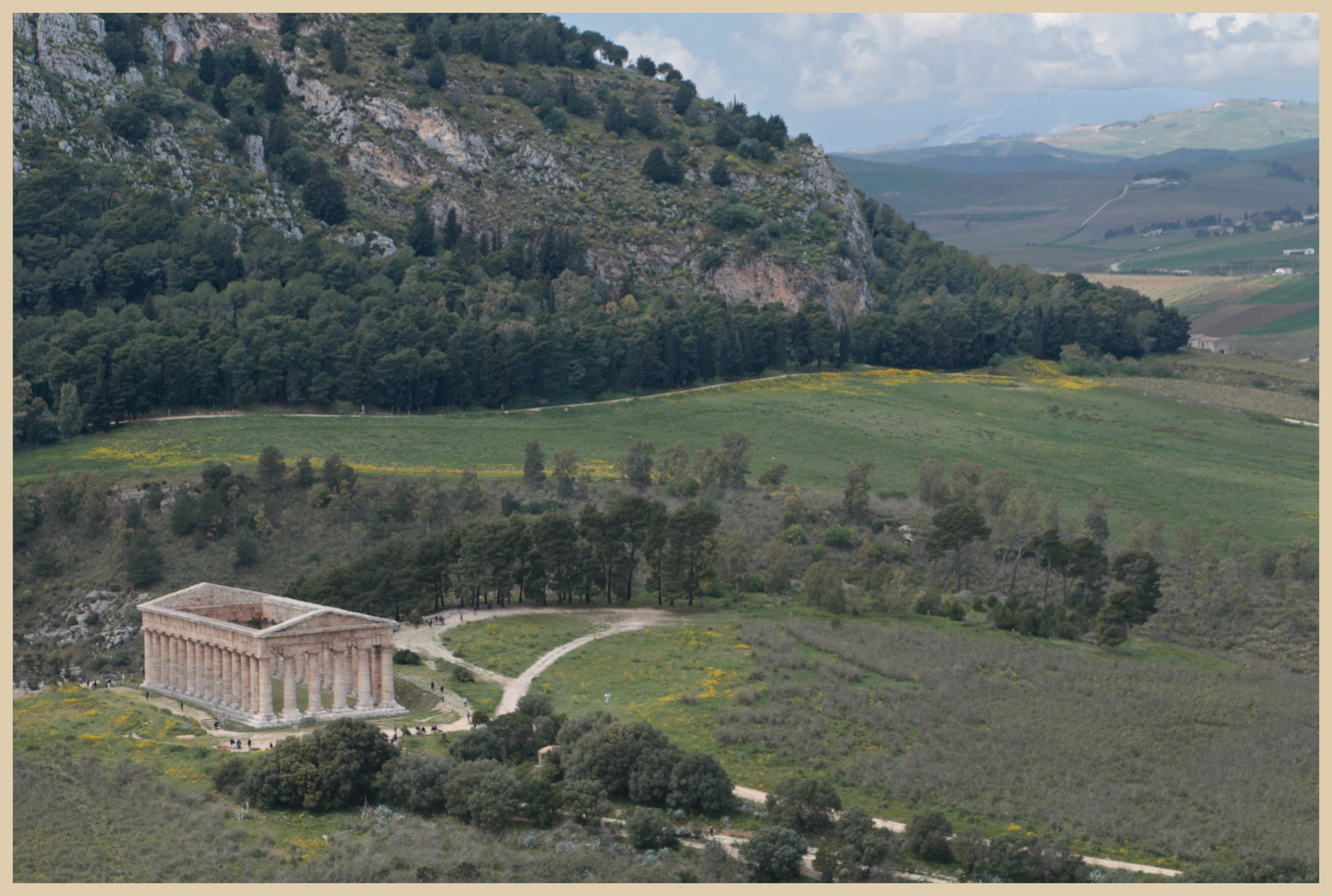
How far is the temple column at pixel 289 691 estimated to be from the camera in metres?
72.1

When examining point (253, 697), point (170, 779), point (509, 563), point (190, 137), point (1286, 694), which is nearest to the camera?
point (170, 779)

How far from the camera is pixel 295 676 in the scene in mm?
72812

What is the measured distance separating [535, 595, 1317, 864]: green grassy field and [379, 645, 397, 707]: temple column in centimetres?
840

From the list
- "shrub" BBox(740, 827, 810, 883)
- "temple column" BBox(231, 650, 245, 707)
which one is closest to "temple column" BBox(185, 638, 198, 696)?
"temple column" BBox(231, 650, 245, 707)

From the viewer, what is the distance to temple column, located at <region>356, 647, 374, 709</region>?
241ft

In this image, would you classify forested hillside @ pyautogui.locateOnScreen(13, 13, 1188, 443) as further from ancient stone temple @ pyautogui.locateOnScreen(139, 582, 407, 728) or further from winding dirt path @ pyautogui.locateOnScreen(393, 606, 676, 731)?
ancient stone temple @ pyautogui.locateOnScreen(139, 582, 407, 728)

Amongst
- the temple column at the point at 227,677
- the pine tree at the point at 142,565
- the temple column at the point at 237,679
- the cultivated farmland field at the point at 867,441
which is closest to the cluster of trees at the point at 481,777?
the temple column at the point at 237,679

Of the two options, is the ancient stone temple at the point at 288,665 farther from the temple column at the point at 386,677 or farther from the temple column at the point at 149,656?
the temple column at the point at 149,656

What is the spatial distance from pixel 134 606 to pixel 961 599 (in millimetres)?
58826

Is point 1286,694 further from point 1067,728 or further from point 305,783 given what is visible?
point 305,783

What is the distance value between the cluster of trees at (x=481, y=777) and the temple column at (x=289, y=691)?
6.97 meters

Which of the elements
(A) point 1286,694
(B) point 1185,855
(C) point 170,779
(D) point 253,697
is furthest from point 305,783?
(A) point 1286,694

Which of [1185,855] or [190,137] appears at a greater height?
[190,137]

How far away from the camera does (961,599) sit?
103 metres
